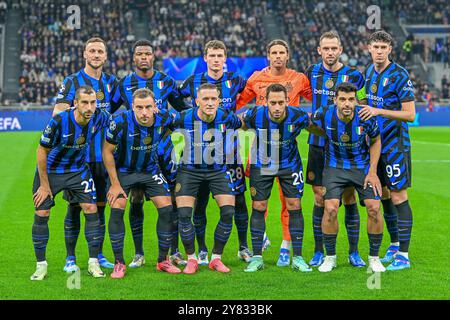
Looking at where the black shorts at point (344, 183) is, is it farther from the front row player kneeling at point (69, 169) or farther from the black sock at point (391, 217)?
the front row player kneeling at point (69, 169)

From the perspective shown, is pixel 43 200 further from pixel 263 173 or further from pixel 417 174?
pixel 417 174

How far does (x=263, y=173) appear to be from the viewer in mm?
7617

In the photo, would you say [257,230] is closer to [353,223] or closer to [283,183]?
[283,183]

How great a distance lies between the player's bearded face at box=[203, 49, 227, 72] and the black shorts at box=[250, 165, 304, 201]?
3.86ft

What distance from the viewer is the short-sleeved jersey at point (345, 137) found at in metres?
7.31

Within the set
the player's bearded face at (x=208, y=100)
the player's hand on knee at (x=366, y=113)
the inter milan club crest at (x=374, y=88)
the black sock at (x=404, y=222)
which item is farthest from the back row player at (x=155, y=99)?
the black sock at (x=404, y=222)

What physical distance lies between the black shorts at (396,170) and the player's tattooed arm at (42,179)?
3.31 metres

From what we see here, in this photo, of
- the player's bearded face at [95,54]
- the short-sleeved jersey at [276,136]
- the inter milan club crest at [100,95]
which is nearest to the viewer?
the short-sleeved jersey at [276,136]

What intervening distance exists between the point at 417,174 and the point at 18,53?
1066 inches

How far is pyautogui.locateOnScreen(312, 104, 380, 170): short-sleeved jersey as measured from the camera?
7312 millimetres

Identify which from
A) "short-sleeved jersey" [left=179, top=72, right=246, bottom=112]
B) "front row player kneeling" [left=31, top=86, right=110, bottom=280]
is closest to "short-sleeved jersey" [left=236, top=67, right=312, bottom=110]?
"short-sleeved jersey" [left=179, top=72, right=246, bottom=112]

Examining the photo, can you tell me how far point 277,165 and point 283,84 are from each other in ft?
3.29

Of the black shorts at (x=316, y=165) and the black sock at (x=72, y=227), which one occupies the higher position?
the black shorts at (x=316, y=165)

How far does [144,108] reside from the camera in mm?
7188
